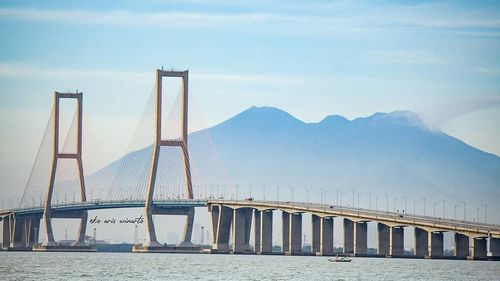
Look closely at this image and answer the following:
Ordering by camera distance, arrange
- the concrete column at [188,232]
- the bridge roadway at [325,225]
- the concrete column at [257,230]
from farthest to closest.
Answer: the concrete column at [188,232], the concrete column at [257,230], the bridge roadway at [325,225]

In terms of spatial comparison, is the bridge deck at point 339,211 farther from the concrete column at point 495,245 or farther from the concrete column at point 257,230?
the concrete column at point 257,230

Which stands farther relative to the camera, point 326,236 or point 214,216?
point 214,216

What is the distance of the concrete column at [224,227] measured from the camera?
578 ft

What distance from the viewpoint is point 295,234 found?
16750 centimetres

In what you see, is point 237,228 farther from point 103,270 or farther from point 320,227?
point 103,270

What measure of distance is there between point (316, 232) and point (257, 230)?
10919 mm

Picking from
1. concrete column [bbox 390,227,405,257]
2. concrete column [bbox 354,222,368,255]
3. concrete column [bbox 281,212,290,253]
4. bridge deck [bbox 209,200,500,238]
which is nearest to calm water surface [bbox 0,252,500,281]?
bridge deck [bbox 209,200,500,238]

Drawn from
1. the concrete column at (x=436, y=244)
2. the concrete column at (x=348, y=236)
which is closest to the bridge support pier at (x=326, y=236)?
the concrete column at (x=348, y=236)

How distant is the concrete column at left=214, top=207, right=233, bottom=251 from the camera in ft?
578

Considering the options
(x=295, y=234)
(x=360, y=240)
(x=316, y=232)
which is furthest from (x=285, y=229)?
(x=360, y=240)

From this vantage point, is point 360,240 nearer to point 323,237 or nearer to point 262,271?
point 323,237

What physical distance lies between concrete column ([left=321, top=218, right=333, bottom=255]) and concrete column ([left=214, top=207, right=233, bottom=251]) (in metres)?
18.7

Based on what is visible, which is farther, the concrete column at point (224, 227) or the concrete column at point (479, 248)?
the concrete column at point (224, 227)

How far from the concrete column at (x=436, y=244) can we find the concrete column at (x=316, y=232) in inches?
814
